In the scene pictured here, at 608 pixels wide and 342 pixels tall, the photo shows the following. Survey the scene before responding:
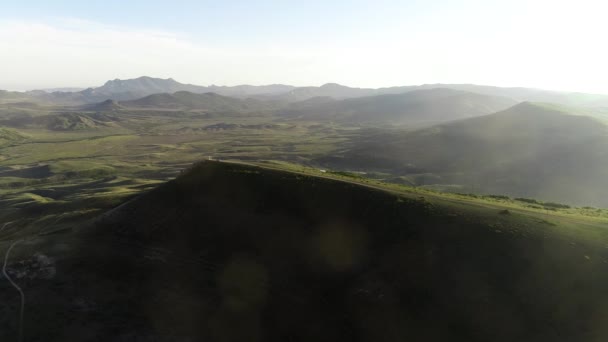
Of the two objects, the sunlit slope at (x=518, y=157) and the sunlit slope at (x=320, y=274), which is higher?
the sunlit slope at (x=320, y=274)

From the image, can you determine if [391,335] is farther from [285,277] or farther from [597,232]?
[597,232]

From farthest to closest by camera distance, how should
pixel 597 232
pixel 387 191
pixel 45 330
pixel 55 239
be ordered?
pixel 387 191
pixel 55 239
pixel 597 232
pixel 45 330

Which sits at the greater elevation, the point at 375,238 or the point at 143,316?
the point at 375,238

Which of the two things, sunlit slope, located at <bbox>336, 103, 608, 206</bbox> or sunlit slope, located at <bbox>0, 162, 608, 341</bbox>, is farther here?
sunlit slope, located at <bbox>336, 103, 608, 206</bbox>

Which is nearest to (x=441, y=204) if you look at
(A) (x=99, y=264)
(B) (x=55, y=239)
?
(A) (x=99, y=264)

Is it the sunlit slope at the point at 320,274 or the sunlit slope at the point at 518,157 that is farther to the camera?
the sunlit slope at the point at 518,157
